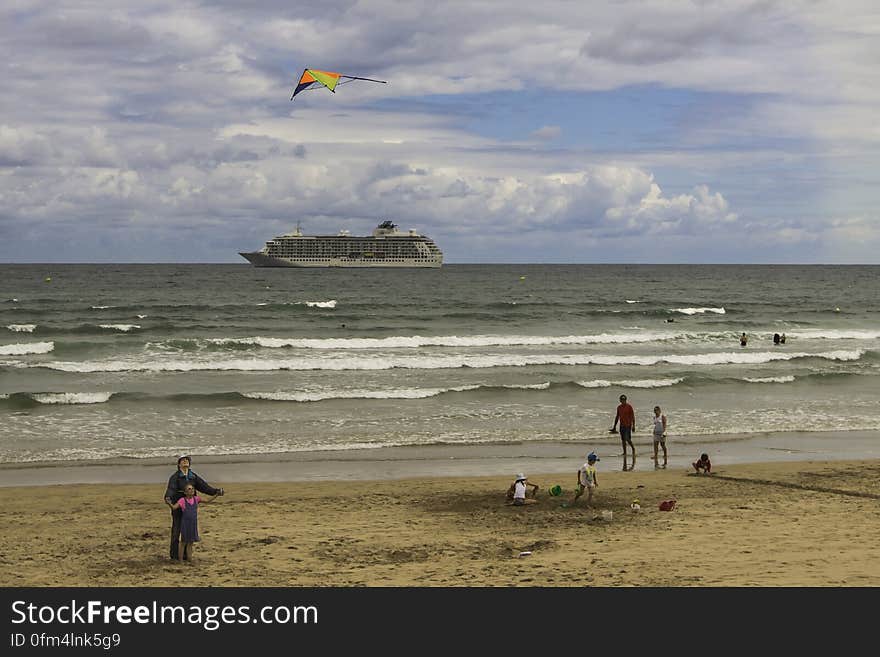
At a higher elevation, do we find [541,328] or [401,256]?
[401,256]

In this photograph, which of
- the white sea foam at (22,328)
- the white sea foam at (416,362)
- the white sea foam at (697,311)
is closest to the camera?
the white sea foam at (416,362)

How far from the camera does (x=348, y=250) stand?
455 feet

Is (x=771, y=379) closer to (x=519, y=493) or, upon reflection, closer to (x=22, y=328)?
(x=519, y=493)

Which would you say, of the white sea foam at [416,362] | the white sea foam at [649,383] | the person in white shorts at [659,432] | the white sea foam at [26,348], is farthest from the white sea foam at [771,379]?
the white sea foam at [26,348]

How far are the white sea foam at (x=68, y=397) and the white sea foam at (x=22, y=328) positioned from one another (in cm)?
1813

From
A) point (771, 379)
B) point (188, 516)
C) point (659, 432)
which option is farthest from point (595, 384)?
point (188, 516)

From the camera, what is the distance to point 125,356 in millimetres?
32438

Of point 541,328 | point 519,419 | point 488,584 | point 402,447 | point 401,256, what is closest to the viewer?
point 488,584

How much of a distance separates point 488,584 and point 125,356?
26.7m

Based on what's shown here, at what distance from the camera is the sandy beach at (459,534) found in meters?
9.04

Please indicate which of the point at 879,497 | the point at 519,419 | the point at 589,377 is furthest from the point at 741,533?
the point at 589,377

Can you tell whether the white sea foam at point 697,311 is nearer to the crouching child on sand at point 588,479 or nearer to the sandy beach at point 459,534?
the sandy beach at point 459,534

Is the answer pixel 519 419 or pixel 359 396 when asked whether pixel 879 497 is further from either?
pixel 359 396

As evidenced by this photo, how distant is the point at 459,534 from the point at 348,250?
12928 centimetres
